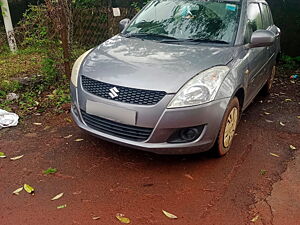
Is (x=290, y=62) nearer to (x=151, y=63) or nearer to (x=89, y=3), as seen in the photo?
(x=89, y=3)

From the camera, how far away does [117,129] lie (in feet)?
10.0

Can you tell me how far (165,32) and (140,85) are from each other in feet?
3.93

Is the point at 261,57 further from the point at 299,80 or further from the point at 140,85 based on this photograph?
the point at 299,80

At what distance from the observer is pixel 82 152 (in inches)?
140

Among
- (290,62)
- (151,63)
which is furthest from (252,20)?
(290,62)

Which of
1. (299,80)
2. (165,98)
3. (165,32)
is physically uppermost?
(165,32)

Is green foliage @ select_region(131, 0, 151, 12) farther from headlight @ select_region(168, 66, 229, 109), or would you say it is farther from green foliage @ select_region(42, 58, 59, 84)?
headlight @ select_region(168, 66, 229, 109)

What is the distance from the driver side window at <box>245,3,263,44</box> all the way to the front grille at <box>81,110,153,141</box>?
1673 mm

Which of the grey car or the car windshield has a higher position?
the car windshield

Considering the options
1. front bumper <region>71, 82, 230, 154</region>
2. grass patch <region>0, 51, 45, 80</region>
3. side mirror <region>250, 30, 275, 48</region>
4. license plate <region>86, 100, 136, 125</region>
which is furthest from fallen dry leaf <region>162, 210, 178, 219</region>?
grass patch <region>0, 51, 45, 80</region>

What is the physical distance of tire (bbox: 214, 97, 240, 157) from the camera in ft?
10.5

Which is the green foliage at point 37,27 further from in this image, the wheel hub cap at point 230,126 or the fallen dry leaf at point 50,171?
the wheel hub cap at point 230,126

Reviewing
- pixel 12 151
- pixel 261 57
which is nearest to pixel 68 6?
pixel 12 151

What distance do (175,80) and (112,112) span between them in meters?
0.63
